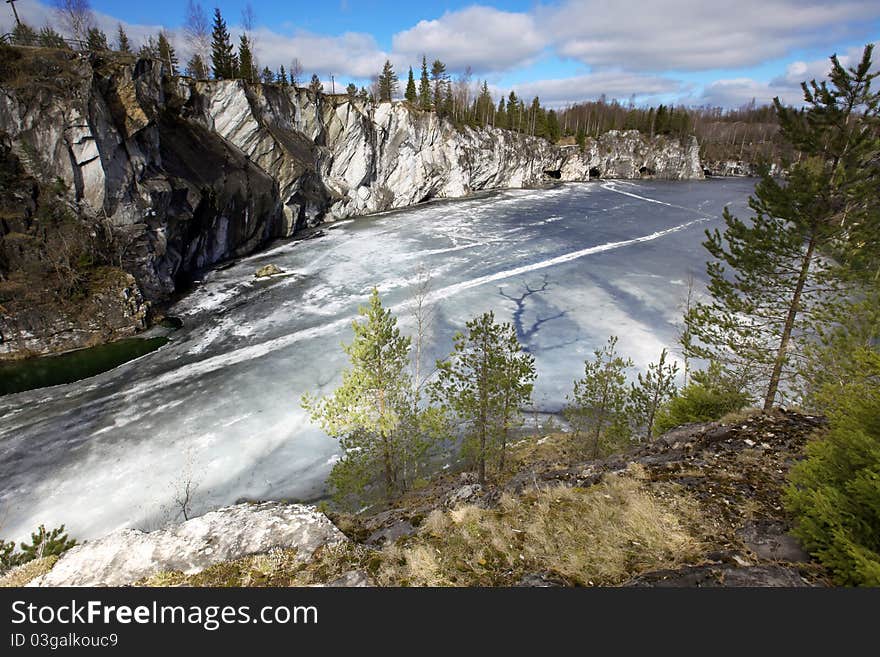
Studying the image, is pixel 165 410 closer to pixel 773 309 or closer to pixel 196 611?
pixel 196 611

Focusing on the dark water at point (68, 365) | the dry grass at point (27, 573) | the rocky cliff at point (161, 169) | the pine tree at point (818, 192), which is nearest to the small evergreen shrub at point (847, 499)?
the pine tree at point (818, 192)

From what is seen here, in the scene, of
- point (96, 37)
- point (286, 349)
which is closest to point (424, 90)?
point (96, 37)

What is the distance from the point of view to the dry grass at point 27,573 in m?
5.83

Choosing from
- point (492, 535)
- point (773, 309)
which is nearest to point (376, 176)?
point (773, 309)

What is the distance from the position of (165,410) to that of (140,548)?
527 inches

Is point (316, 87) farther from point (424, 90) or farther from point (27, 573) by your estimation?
point (27, 573)

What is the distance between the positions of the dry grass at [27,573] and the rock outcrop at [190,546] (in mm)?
137

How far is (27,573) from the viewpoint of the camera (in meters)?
6.03

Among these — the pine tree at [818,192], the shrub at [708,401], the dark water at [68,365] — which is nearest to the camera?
the pine tree at [818,192]

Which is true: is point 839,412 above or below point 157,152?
below

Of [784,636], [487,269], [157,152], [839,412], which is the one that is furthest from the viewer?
[487,269]

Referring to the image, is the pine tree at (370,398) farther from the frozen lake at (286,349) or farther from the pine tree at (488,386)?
the frozen lake at (286,349)

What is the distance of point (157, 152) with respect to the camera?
101 ft

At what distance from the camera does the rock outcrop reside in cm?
578
